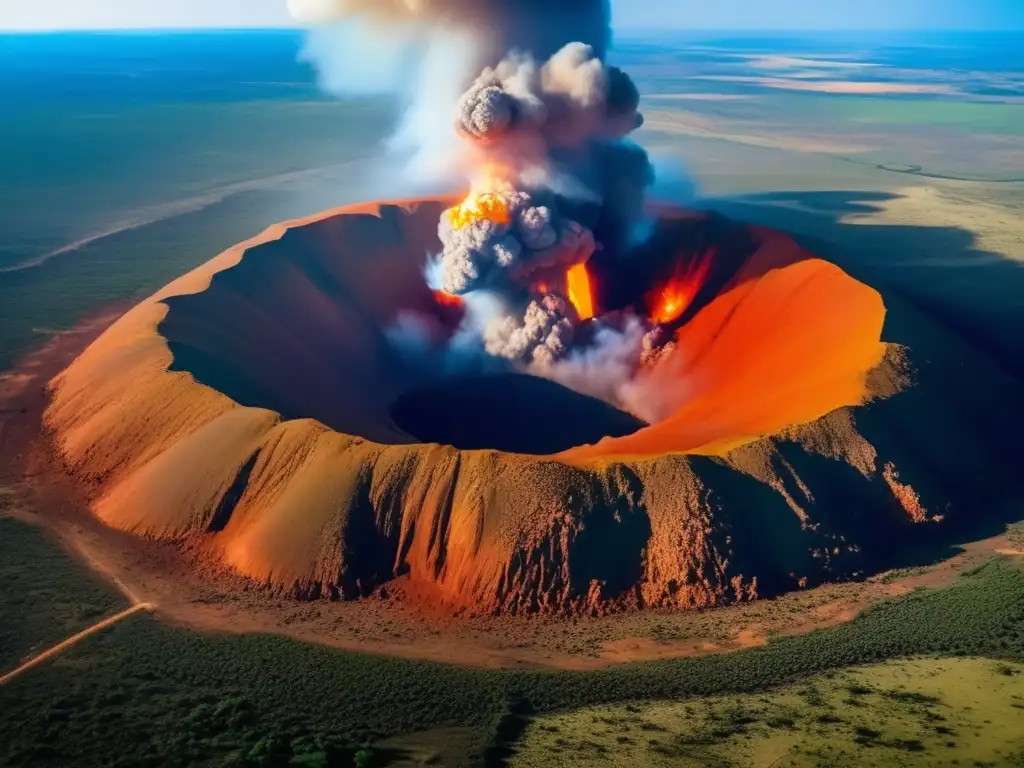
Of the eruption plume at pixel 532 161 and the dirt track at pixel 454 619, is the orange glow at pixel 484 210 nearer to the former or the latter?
the eruption plume at pixel 532 161

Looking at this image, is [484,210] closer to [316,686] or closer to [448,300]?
[448,300]

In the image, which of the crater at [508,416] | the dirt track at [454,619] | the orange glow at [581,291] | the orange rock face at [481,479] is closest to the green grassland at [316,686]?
the dirt track at [454,619]

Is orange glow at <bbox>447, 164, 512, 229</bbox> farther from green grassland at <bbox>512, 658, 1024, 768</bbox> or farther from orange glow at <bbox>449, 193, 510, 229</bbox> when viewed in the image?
green grassland at <bbox>512, 658, 1024, 768</bbox>

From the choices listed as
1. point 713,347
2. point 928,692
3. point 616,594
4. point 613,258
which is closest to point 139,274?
point 613,258

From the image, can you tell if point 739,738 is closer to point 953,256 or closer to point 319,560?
point 319,560

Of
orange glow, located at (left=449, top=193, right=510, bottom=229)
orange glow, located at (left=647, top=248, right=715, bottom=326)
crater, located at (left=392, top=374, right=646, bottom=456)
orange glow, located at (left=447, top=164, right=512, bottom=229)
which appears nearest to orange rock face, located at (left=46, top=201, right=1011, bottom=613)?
crater, located at (left=392, top=374, right=646, bottom=456)
